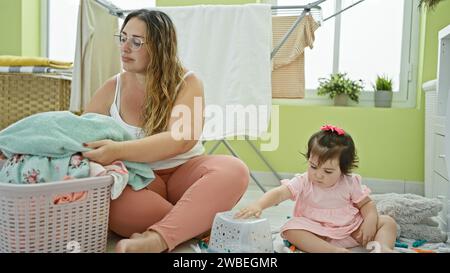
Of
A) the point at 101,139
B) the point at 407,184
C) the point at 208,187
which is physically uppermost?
the point at 101,139

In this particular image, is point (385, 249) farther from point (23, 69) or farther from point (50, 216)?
point (23, 69)

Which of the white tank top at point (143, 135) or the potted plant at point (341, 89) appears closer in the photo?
the white tank top at point (143, 135)

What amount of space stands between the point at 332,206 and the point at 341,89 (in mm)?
1198

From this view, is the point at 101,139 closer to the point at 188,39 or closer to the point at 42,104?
the point at 42,104

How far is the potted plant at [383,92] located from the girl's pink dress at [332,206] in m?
1.18

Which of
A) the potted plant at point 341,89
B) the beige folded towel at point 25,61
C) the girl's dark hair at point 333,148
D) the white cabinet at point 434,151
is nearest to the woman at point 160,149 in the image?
the girl's dark hair at point 333,148

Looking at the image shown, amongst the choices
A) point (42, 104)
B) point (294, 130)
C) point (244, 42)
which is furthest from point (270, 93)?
point (42, 104)

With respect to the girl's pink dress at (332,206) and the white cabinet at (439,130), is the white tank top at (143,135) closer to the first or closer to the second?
the girl's pink dress at (332,206)

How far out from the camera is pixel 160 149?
1.14 m

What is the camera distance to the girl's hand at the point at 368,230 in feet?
3.80

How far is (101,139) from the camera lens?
109 centimetres

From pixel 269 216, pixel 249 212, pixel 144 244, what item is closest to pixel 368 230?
pixel 249 212

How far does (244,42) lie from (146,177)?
83 cm
